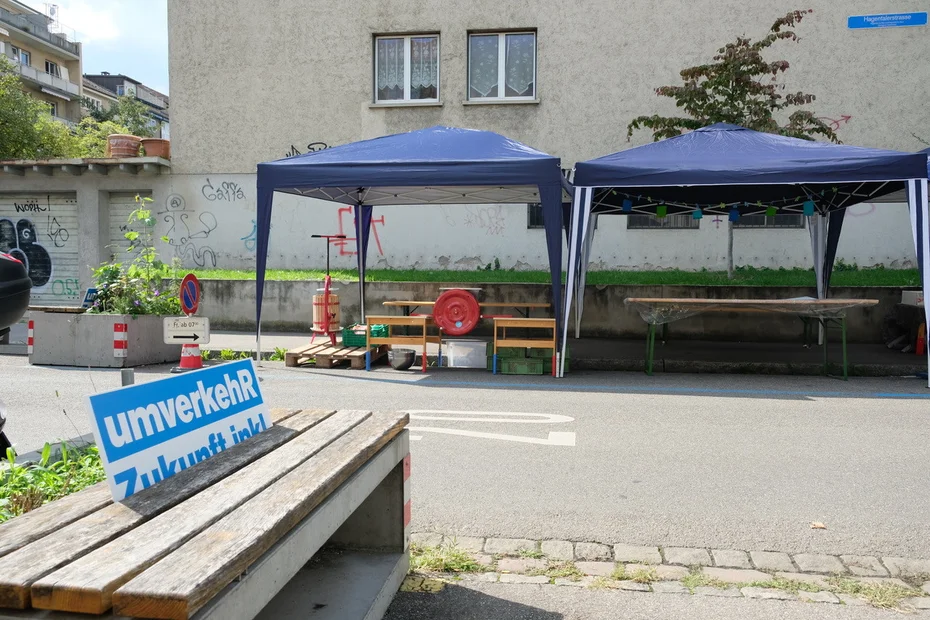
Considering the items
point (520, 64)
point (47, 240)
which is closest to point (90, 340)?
point (47, 240)

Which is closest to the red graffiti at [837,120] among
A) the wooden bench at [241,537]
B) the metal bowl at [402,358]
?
the metal bowl at [402,358]

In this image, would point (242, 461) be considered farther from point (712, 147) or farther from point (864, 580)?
point (712, 147)

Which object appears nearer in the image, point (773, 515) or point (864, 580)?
point (864, 580)

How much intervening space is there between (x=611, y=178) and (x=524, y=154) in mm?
1241

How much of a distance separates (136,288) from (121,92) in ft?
258

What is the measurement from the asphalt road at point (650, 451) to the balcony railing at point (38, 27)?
178ft

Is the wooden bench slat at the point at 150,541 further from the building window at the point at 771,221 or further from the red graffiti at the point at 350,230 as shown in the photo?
the building window at the point at 771,221

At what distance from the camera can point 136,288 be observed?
11133 millimetres

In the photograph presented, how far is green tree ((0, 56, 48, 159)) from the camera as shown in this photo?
28.9 meters

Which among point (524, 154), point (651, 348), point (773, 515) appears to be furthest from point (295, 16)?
point (773, 515)

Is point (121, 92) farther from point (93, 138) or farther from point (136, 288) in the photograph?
point (136, 288)

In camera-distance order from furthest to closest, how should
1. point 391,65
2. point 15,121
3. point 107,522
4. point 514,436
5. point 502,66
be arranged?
point 15,121, point 391,65, point 502,66, point 514,436, point 107,522

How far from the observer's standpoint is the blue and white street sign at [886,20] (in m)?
16.6

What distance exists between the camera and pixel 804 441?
256 inches
